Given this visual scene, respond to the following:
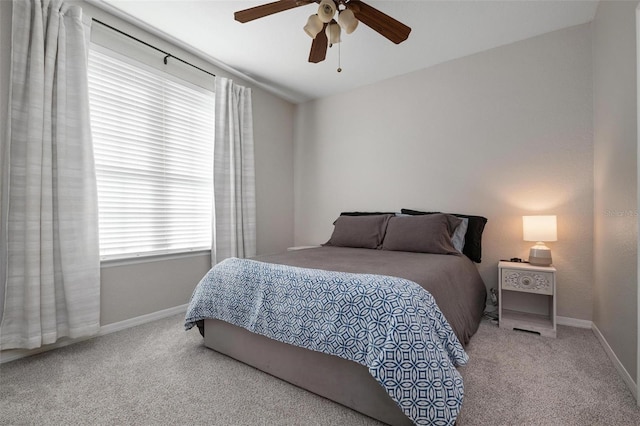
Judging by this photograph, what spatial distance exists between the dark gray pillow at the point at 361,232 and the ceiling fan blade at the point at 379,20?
172 centimetres

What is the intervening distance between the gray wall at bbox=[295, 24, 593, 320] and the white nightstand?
7.5 inches

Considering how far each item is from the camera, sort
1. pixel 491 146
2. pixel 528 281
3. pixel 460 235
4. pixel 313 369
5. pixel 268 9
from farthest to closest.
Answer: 1. pixel 491 146
2. pixel 460 235
3. pixel 528 281
4. pixel 268 9
5. pixel 313 369

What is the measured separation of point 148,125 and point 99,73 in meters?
0.51

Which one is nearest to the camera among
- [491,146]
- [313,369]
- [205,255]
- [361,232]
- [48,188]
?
[313,369]

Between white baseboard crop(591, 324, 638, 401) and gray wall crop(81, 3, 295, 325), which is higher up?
gray wall crop(81, 3, 295, 325)

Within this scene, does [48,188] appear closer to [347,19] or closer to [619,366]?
[347,19]

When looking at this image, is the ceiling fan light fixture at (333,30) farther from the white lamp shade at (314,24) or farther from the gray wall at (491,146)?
the gray wall at (491,146)

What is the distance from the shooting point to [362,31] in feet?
8.76

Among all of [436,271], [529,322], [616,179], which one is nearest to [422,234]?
[436,271]

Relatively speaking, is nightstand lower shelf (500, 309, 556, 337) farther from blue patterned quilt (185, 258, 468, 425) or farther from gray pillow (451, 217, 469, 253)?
blue patterned quilt (185, 258, 468, 425)

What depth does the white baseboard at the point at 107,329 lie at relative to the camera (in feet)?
6.42

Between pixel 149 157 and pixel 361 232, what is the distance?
219 cm

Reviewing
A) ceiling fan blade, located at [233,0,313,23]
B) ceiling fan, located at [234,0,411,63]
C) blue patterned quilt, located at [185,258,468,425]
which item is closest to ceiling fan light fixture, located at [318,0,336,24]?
ceiling fan, located at [234,0,411,63]

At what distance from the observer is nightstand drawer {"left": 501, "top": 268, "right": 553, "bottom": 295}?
→ 2.35m
